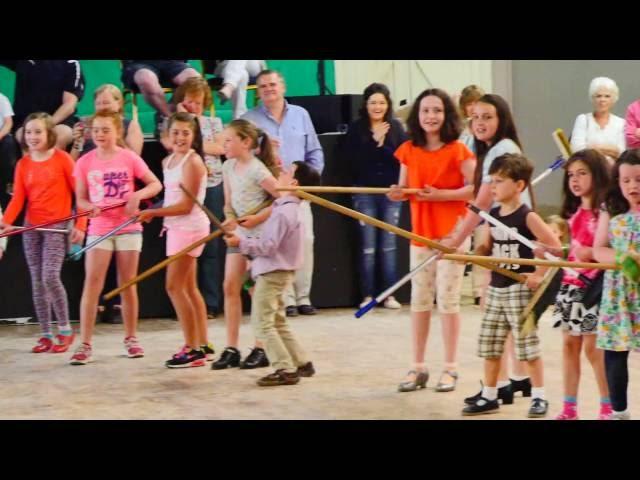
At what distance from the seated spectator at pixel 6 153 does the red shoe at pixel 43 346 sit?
1.07 metres

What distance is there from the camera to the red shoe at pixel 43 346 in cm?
626

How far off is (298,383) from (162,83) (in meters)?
2.70

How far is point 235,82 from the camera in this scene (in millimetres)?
7500

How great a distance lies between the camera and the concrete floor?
4.86m

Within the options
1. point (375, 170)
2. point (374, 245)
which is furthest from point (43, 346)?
point (375, 170)

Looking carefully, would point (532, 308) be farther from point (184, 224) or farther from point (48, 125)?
point (48, 125)

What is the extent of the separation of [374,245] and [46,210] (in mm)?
1957

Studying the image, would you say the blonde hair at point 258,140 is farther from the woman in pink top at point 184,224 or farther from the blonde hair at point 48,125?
the blonde hair at point 48,125

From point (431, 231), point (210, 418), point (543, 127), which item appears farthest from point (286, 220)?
point (543, 127)

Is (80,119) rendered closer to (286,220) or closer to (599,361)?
(286,220)

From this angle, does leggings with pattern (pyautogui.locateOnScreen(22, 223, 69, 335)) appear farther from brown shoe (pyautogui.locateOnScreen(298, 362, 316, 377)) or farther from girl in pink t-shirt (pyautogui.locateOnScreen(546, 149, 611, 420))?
girl in pink t-shirt (pyautogui.locateOnScreen(546, 149, 611, 420))

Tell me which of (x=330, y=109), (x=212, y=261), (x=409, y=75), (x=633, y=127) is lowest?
(x=212, y=261)

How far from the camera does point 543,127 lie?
10.1m

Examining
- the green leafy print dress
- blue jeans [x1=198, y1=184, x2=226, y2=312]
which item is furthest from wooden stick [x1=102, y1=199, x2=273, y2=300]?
the green leafy print dress
